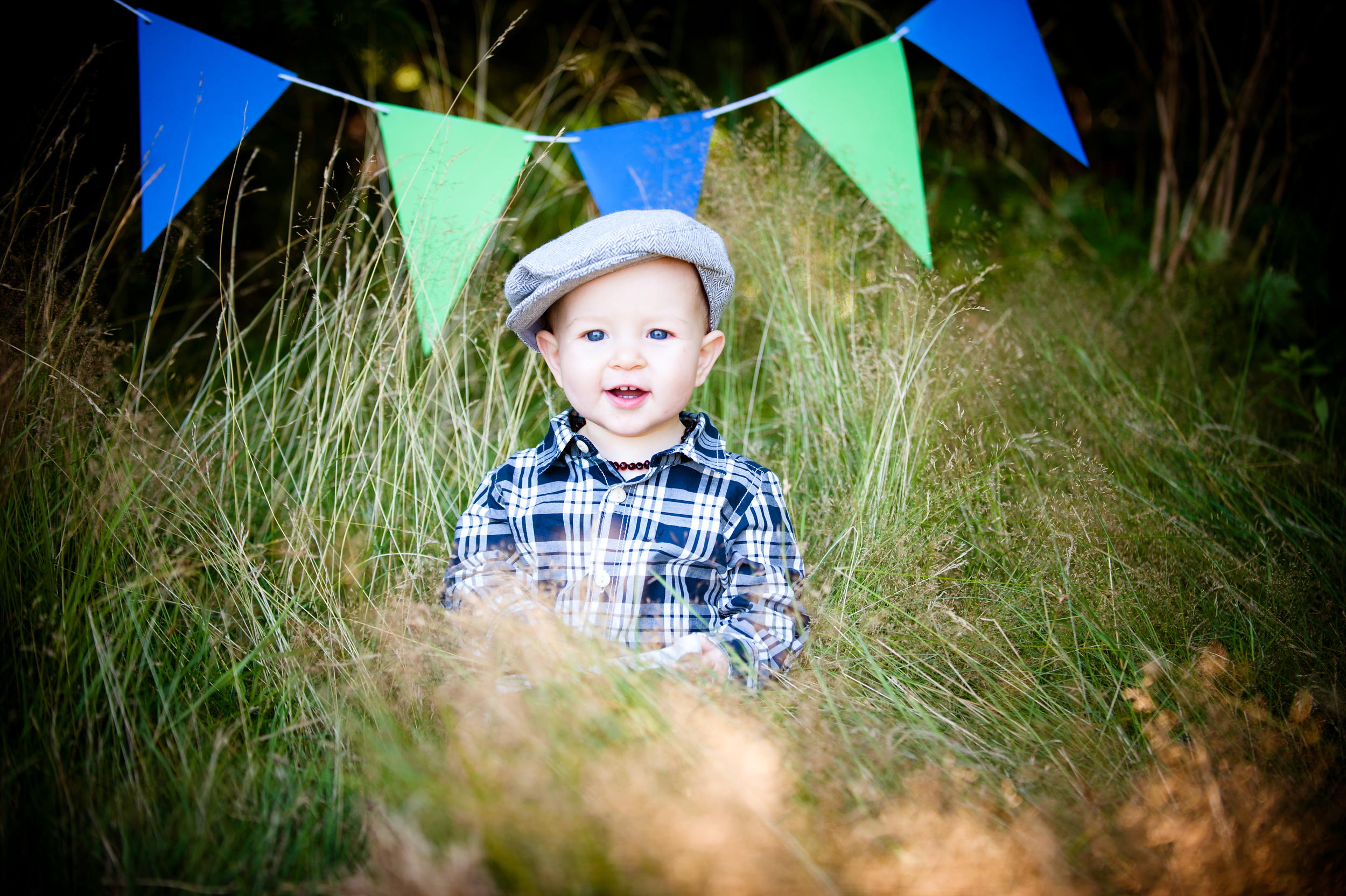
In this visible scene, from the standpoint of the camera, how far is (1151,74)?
384 cm

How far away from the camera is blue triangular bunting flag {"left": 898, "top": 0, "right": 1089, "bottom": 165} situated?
7.77 ft

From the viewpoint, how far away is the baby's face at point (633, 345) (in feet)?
5.78

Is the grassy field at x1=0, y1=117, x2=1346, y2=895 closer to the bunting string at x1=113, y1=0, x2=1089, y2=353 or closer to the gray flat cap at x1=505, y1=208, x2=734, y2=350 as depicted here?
the bunting string at x1=113, y1=0, x2=1089, y2=353

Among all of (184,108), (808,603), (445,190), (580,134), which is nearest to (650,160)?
(580,134)

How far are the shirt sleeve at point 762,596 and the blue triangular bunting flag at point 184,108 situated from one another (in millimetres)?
1582

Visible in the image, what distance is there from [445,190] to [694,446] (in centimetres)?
108

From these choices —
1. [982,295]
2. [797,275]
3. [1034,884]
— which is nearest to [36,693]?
[1034,884]

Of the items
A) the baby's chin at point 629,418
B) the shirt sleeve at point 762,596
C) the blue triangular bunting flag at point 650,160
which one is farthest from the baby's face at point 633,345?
the blue triangular bunting flag at point 650,160

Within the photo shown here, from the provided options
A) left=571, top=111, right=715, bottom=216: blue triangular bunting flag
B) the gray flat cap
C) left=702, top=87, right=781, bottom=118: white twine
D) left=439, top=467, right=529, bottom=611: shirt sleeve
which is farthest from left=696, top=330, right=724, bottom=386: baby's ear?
left=702, top=87, right=781, bottom=118: white twine

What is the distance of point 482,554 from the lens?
1886 millimetres

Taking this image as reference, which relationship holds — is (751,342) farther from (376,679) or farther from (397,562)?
(376,679)

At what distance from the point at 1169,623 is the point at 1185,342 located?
4.64ft

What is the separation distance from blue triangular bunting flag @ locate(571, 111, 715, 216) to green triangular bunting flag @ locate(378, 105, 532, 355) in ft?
0.68

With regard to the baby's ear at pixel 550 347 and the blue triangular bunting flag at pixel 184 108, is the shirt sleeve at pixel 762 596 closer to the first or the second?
the baby's ear at pixel 550 347
